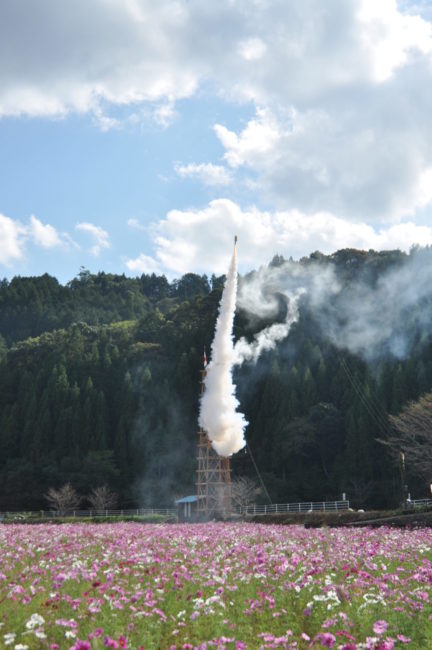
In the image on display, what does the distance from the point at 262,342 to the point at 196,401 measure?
12019 millimetres

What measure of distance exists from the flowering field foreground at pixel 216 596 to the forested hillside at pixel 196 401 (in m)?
50.4

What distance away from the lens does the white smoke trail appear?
9031cm

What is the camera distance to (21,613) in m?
10.4

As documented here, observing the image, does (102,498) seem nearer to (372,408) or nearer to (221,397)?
(221,397)

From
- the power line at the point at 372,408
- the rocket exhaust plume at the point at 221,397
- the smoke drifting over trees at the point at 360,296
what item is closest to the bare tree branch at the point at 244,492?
the rocket exhaust plume at the point at 221,397

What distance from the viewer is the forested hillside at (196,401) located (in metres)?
71.5

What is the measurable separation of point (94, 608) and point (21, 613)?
1.19 metres

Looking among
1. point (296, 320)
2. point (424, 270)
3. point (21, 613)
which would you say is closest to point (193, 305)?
point (296, 320)

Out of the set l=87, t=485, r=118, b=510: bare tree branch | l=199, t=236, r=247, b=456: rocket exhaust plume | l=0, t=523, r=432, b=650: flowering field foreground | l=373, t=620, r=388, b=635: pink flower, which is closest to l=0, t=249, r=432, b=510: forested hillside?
l=87, t=485, r=118, b=510: bare tree branch

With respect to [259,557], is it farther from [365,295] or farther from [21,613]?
[365,295]

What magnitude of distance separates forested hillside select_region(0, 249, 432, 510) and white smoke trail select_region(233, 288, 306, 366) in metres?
1.09

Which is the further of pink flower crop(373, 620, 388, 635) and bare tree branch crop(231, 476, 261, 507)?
bare tree branch crop(231, 476, 261, 507)

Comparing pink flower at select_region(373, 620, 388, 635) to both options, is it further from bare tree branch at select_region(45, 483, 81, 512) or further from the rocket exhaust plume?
bare tree branch at select_region(45, 483, 81, 512)

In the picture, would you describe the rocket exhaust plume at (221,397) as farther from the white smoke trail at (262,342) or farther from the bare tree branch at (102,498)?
the white smoke trail at (262,342)
